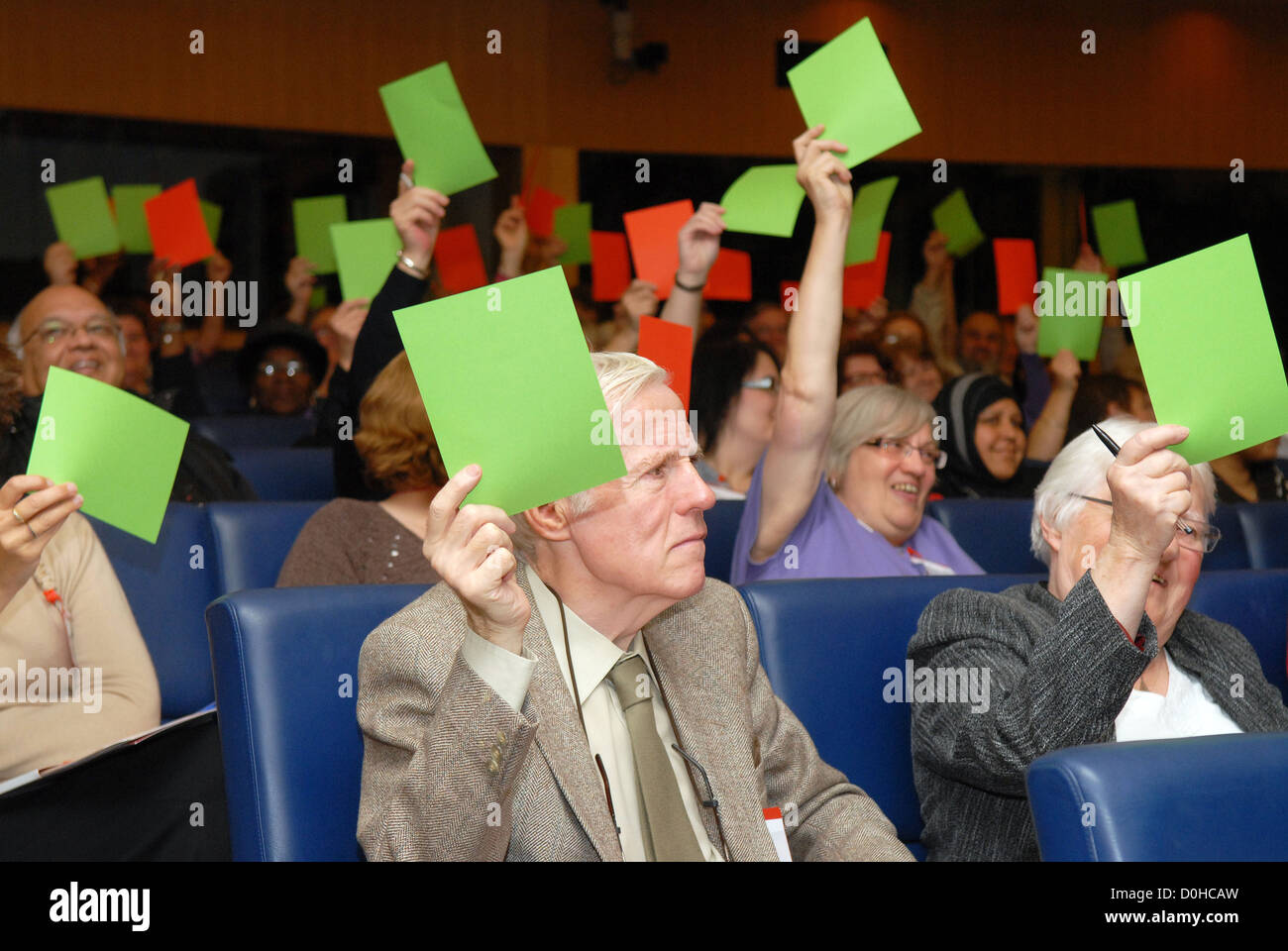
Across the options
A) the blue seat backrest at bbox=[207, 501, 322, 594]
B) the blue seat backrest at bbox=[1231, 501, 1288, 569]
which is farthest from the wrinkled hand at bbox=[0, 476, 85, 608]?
the blue seat backrest at bbox=[1231, 501, 1288, 569]

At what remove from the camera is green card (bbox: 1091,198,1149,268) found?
4.61 meters

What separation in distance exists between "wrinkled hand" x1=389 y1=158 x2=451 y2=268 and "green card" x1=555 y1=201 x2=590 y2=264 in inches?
93.5

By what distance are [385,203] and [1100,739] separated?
650cm

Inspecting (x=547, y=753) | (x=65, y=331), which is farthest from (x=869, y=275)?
(x=547, y=753)

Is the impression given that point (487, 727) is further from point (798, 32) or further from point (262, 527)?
point (798, 32)

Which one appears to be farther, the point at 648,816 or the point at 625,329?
the point at 625,329

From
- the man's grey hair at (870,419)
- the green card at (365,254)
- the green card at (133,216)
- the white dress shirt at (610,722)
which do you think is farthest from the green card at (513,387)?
the green card at (133,216)

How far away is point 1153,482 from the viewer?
138cm

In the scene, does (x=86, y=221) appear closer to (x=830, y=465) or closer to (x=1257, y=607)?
(x=830, y=465)

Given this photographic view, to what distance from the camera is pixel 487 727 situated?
1.24m

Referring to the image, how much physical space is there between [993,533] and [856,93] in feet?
3.99

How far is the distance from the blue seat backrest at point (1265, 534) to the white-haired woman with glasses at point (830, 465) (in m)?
0.79

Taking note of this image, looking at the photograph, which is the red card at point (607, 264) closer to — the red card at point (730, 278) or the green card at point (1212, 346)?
the red card at point (730, 278)

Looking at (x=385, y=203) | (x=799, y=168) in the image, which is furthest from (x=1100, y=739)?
(x=385, y=203)
